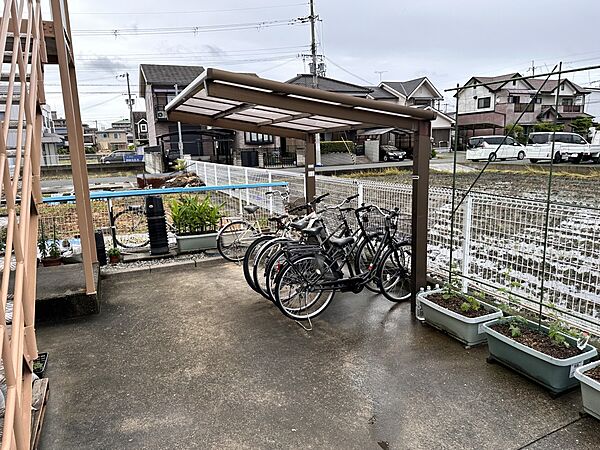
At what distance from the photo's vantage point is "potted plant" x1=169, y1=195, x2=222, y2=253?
18.1 feet

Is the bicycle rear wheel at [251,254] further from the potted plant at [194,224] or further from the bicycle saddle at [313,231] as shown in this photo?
the potted plant at [194,224]

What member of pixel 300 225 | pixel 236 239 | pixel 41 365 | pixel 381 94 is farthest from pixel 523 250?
pixel 381 94

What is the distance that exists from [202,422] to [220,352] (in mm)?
788

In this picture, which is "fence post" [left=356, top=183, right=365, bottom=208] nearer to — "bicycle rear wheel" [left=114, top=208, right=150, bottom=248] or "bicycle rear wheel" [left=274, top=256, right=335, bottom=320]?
"bicycle rear wheel" [left=274, top=256, right=335, bottom=320]

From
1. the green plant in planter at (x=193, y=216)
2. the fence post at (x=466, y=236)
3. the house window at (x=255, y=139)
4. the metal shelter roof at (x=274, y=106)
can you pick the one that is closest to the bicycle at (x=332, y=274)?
the fence post at (x=466, y=236)

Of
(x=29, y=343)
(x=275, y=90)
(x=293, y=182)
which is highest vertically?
(x=275, y=90)

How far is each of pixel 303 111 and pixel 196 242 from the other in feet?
9.95

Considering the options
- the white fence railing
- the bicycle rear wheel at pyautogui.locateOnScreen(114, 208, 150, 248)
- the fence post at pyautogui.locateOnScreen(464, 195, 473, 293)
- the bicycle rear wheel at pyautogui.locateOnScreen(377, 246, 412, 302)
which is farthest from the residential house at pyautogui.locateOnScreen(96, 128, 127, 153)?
the fence post at pyautogui.locateOnScreen(464, 195, 473, 293)

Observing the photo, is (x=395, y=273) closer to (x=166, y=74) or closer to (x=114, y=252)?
(x=114, y=252)

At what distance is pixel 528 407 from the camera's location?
7.69 ft

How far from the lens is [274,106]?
2.95 m

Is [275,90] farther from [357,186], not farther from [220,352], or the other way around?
[357,186]

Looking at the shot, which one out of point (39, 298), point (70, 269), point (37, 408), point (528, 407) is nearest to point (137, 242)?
point (70, 269)

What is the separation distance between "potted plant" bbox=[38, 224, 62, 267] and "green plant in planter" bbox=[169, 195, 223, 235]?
1.44m
